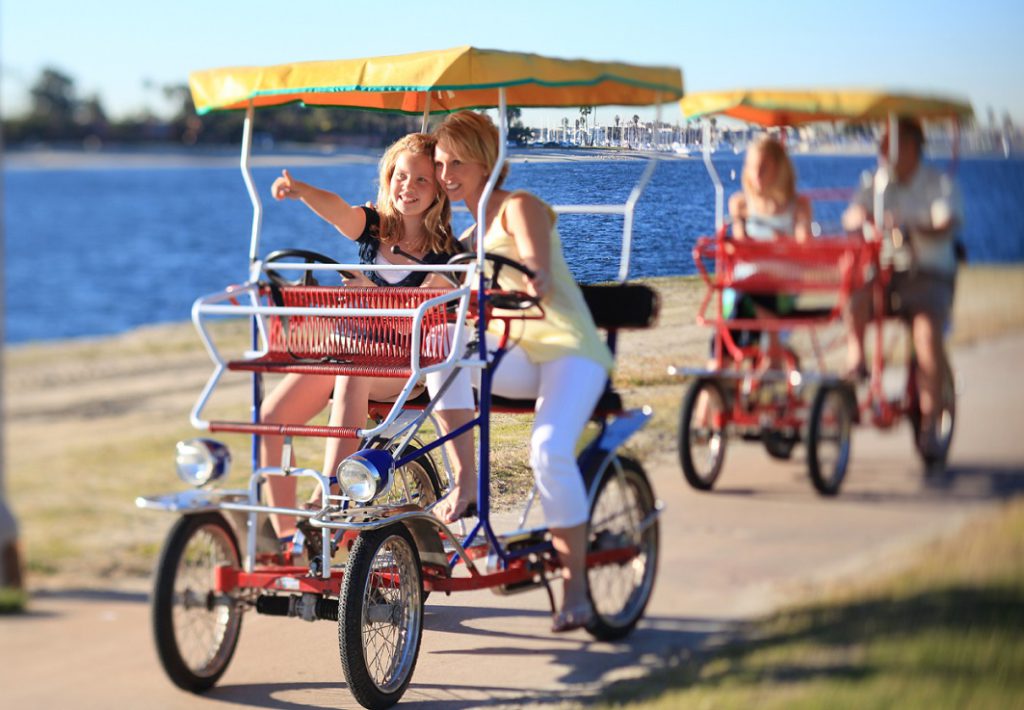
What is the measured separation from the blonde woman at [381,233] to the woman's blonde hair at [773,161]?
72 cm

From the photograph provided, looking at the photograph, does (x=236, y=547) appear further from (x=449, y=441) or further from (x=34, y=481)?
(x=34, y=481)

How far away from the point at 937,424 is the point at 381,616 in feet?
4.72

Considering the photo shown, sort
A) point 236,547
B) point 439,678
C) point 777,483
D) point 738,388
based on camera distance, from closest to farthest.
Answer: point 439,678 < point 236,547 < point 738,388 < point 777,483

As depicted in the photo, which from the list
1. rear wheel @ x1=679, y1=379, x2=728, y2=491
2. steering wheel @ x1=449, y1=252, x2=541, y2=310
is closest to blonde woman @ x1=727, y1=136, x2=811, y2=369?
rear wheel @ x1=679, y1=379, x2=728, y2=491

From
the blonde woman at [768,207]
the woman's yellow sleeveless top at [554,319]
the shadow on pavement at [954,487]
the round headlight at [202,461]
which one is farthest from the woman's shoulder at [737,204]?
the round headlight at [202,461]

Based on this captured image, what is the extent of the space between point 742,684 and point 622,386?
957 mm

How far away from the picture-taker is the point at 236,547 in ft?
7.91

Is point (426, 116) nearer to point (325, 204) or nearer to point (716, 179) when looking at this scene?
point (325, 204)

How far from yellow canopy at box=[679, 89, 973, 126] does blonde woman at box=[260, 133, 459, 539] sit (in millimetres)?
727

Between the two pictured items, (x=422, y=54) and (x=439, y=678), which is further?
(x=439, y=678)

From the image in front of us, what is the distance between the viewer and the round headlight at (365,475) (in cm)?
185

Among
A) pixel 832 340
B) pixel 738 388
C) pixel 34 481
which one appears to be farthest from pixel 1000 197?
pixel 34 481

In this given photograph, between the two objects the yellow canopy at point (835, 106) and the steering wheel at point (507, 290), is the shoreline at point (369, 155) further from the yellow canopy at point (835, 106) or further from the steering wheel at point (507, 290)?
Result: the steering wheel at point (507, 290)

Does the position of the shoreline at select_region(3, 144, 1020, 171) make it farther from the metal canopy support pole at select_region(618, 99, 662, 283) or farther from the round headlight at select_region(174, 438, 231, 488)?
the round headlight at select_region(174, 438, 231, 488)
